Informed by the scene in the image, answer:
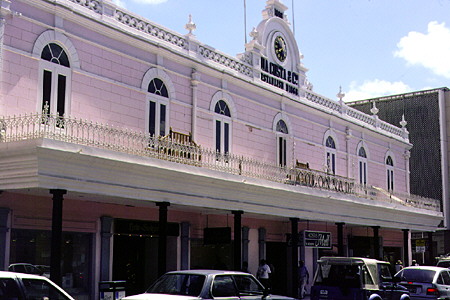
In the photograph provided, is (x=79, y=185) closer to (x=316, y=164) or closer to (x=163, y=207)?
(x=163, y=207)

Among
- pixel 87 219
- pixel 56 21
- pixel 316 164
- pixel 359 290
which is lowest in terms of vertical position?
pixel 359 290

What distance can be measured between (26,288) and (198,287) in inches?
155

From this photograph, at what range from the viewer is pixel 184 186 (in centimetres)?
1789

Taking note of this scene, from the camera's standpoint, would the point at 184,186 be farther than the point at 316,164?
No

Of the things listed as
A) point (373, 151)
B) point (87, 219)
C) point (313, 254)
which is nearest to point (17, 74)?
point (87, 219)

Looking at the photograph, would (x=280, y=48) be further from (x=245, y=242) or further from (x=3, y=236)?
(x=3, y=236)

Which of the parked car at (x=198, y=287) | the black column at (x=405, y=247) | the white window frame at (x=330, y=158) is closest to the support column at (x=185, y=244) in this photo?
the white window frame at (x=330, y=158)

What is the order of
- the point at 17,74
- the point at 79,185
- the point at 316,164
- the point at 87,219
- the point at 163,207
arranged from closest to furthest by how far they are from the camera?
1. the point at 79,185
2. the point at 17,74
3. the point at 163,207
4. the point at 87,219
5. the point at 316,164

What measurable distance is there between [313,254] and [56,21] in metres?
17.5

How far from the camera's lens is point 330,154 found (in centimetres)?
2980

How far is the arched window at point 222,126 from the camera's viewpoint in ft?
75.1

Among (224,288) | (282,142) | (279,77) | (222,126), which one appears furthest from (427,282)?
(279,77)

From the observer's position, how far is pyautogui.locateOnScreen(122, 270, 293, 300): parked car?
37.9ft

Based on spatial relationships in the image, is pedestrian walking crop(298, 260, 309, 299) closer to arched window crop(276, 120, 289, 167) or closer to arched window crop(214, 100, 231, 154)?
arched window crop(276, 120, 289, 167)
